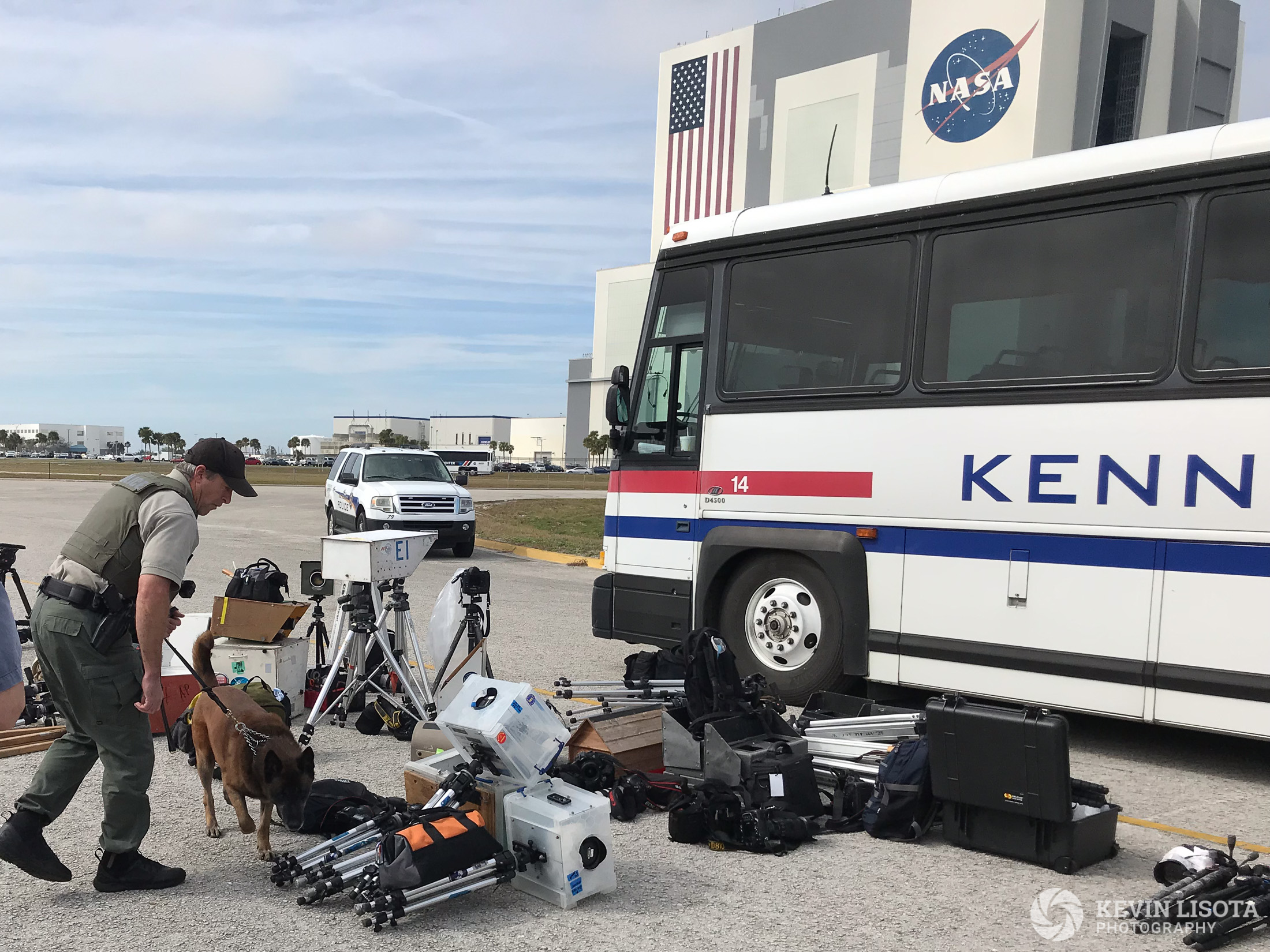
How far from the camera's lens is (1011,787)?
4.50 meters

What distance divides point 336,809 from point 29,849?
3.96ft

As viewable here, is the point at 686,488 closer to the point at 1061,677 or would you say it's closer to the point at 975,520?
the point at 975,520

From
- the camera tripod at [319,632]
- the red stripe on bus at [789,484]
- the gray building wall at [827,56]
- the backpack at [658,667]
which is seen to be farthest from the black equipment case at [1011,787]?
the gray building wall at [827,56]

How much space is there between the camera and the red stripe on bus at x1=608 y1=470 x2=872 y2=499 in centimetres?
713

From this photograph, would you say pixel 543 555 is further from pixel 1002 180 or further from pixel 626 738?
pixel 626 738

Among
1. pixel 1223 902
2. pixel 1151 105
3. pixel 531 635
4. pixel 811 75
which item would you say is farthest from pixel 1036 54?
pixel 1223 902

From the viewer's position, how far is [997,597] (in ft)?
21.2

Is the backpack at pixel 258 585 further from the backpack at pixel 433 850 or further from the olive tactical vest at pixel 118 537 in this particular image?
the backpack at pixel 433 850

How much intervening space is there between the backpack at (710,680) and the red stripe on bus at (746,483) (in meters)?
1.88

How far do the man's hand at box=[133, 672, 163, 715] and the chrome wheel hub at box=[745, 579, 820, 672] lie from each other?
4.59m

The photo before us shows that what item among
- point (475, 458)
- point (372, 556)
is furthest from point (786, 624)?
point (475, 458)

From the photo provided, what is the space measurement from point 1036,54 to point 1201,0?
11489 mm

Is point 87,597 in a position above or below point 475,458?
above

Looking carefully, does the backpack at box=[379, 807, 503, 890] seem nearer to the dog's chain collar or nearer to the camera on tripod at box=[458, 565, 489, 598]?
the dog's chain collar
